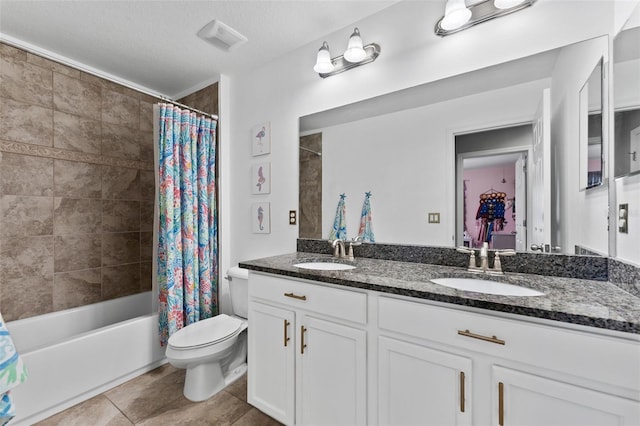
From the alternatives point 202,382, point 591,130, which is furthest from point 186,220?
point 591,130

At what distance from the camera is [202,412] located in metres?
1.59

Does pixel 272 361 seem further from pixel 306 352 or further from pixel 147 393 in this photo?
pixel 147 393

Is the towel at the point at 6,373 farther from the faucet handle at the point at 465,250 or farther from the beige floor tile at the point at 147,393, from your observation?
the faucet handle at the point at 465,250

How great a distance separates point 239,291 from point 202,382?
63cm

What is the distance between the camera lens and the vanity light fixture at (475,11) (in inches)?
49.3

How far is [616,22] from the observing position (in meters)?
1.08

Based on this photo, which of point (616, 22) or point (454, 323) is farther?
point (616, 22)

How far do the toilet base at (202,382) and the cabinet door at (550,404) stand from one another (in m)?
1.59

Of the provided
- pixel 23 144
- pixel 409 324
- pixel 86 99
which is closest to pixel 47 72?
pixel 86 99

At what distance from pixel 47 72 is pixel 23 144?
0.59m

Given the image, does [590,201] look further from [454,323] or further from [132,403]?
[132,403]

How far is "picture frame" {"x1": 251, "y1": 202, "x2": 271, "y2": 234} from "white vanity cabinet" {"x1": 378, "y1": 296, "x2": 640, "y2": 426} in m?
1.35

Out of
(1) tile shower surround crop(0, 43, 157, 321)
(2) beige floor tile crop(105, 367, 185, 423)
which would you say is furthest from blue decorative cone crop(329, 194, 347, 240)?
(1) tile shower surround crop(0, 43, 157, 321)

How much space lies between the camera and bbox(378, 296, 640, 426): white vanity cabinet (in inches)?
28.6
